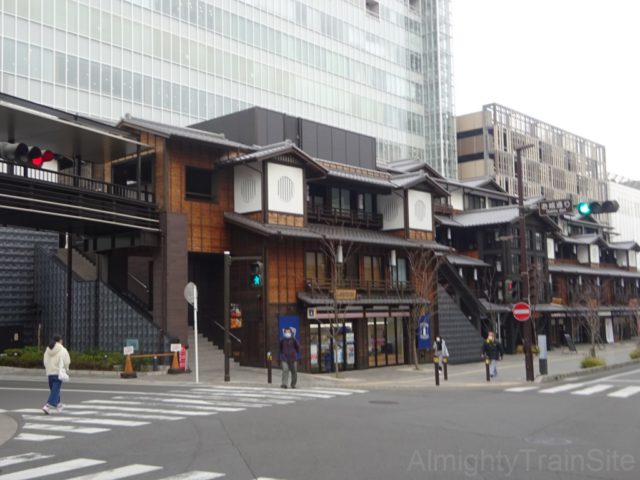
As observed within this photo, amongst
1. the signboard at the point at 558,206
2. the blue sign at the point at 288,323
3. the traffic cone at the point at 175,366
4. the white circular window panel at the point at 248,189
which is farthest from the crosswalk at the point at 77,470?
the white circular window panel at the point at 248,189

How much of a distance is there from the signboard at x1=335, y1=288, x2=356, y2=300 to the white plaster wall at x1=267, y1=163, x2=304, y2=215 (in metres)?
4.08

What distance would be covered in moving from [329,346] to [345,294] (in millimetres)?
2906

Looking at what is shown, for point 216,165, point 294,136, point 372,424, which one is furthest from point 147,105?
point 372,424

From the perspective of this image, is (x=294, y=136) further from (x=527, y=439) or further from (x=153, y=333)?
(x=527, y=439)

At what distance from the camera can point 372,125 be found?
8462 centimetres

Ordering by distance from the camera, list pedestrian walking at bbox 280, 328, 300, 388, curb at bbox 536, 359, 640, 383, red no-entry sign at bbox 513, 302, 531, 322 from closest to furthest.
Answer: pedestrian walking at bbox 280, 328, 300, 388 < red no-entry sign at bbox 513, 302, 531, 322 < curb at bbox 536, 359, 640, 383

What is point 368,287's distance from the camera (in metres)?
33.8

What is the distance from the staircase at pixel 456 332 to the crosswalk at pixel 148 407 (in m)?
17.2

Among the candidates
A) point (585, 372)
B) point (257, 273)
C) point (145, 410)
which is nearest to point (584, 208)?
point (257, 273)

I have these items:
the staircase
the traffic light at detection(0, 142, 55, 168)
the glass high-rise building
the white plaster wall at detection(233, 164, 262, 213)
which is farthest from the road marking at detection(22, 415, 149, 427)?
the glass high-rise building

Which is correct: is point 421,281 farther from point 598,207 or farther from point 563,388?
point 598,207

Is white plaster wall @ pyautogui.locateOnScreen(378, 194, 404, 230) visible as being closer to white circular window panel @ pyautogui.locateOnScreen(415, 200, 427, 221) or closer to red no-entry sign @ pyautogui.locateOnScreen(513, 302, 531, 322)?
white circular window panel @ pyautogui.locateOnScreen(415, 200, 427, 221)

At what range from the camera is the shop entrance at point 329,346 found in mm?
31297

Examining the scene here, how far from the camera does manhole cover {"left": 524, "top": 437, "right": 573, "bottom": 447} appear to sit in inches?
468
